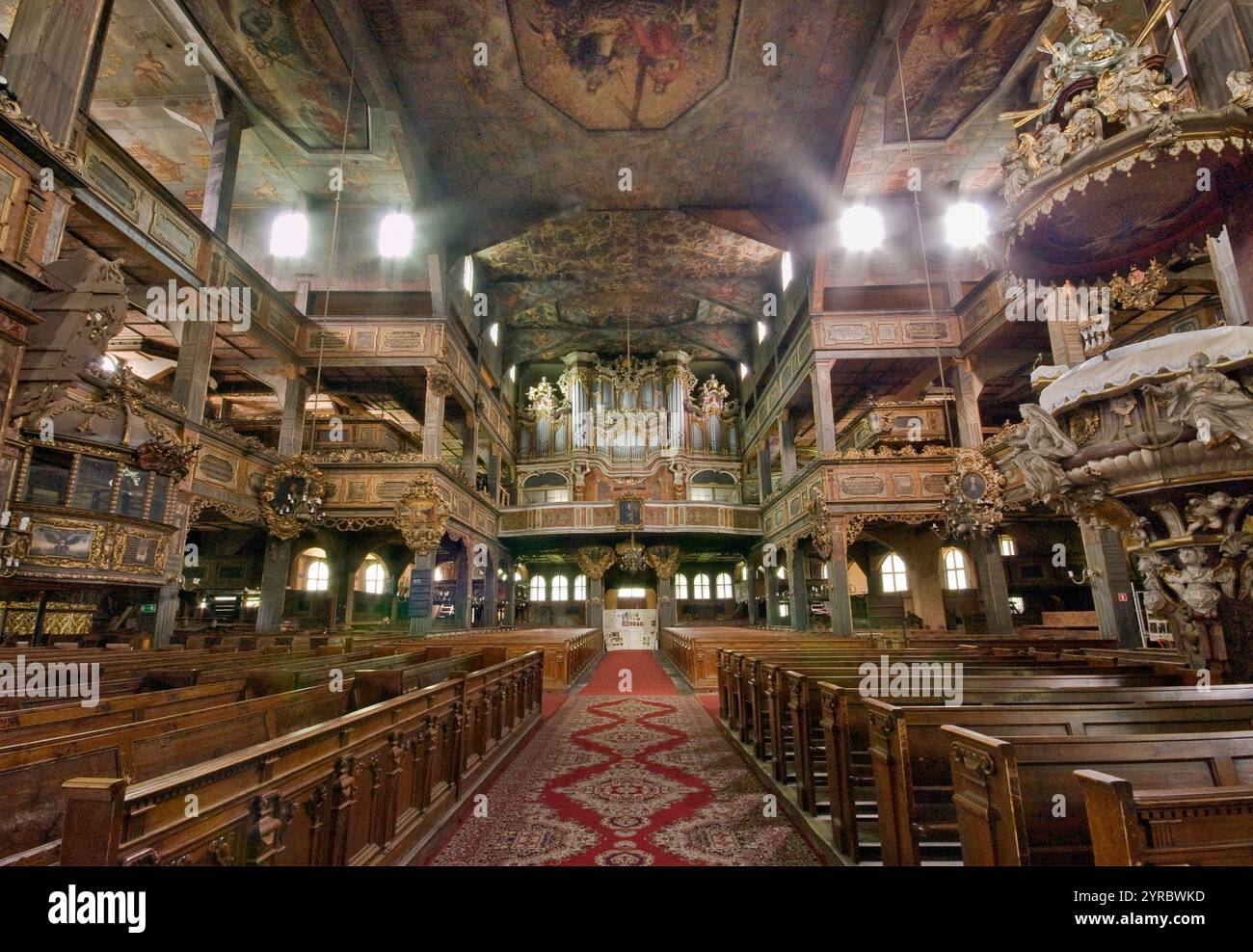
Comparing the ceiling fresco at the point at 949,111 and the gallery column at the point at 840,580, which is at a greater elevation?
the ceiling fresco at the point at 949,111

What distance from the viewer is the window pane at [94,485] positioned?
714 cm

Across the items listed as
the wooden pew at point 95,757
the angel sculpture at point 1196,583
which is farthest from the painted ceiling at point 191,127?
the angel sculpture at point 1196,583

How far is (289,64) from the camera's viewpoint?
10023mm

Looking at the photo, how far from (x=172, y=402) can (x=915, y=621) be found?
56.0 ft

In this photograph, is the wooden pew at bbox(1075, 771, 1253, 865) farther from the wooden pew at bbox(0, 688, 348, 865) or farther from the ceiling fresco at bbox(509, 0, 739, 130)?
the ceiling fresco at bbox(509, 0, 739, 130)

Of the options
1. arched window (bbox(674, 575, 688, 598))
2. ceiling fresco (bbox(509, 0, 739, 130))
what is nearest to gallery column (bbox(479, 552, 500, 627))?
arched window (bbox(674, 575, 688, 598))

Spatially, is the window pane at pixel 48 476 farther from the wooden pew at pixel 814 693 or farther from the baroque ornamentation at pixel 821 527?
the baroque ornamentation at pixel 821 527

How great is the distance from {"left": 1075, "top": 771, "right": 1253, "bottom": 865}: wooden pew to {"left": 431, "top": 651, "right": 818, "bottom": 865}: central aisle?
6.04ft

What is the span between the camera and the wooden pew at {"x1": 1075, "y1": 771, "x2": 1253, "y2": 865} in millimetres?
1389

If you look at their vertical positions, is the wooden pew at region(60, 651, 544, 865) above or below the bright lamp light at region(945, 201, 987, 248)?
below

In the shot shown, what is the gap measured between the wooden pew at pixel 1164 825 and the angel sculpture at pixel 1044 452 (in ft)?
12.4

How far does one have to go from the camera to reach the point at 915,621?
15.0 m

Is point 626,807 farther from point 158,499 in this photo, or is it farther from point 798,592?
point 798,592
